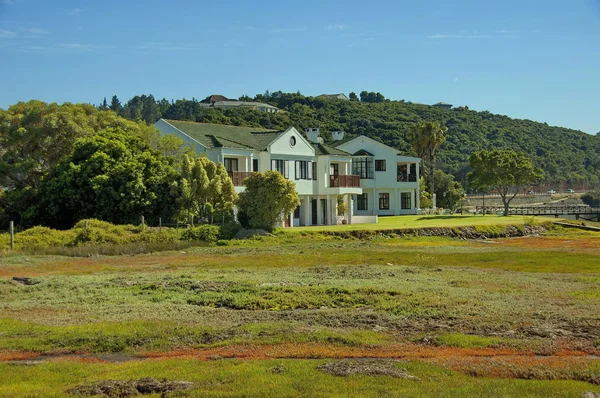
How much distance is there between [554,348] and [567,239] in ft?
160

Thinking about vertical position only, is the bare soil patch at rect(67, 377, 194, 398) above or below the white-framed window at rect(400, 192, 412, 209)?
below

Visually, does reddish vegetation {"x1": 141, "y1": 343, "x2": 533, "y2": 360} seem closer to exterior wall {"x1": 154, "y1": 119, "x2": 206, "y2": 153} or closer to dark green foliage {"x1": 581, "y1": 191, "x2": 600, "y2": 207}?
exterior wall {"x1": 154, "y1": 119, "x2": 206, "y2": 153}

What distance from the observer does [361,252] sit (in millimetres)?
46906

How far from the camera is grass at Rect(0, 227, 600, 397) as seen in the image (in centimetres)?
1441

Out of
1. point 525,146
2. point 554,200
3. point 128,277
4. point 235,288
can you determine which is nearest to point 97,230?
point 128,277

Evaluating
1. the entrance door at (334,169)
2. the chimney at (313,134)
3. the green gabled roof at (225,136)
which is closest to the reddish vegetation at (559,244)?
the entrance door at (334,169)

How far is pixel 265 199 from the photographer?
2233 inches

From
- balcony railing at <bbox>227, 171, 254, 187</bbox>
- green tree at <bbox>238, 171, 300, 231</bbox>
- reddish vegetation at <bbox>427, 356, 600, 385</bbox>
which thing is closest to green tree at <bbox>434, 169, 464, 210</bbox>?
balcony railing at <bbox>227, 171, 254, 187</bbox>

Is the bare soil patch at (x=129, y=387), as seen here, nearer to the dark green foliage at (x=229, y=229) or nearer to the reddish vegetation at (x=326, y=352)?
the reddish vegetation at (x=326, y=352)

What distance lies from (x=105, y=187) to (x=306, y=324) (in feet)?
123

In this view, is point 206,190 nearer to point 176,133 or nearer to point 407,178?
point 176,133

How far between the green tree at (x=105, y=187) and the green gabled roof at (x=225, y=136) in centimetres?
808

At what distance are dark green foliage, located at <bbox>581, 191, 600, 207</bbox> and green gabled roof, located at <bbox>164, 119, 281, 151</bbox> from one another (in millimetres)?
104038

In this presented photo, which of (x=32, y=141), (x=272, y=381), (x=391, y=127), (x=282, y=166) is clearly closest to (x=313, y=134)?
(x=282, y=166)
